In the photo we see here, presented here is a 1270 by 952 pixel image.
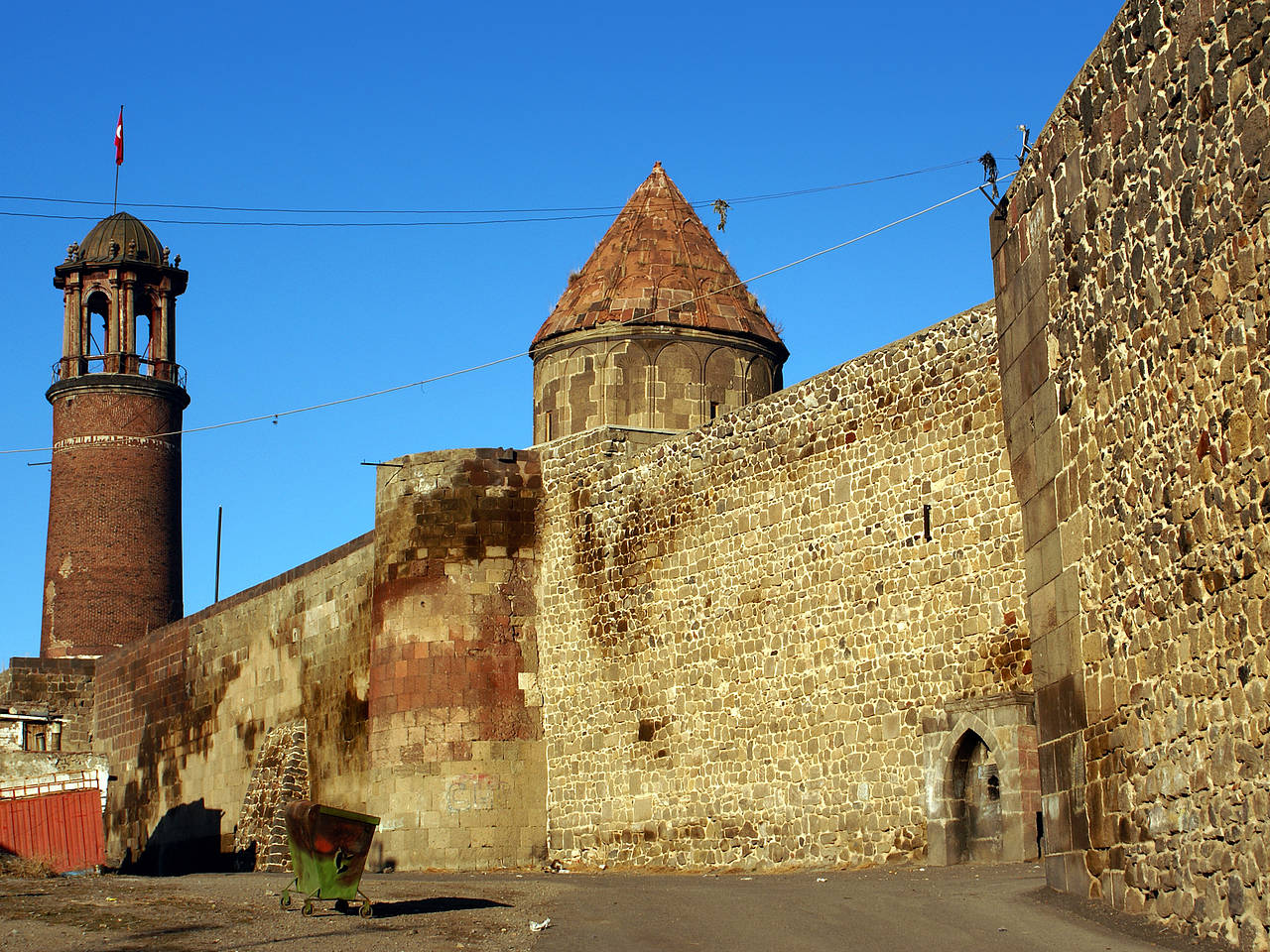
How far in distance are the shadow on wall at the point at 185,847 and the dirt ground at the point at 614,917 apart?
41.7ft

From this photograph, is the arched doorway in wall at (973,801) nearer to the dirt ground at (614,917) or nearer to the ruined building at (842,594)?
the ruined building at (842,594)

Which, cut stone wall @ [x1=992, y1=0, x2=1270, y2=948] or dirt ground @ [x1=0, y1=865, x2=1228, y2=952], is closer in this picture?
cut stone wall @ [x1=992, y1=0, x2=1270, y2=948]

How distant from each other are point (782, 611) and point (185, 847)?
15.2 meters

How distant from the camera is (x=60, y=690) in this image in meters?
34.3

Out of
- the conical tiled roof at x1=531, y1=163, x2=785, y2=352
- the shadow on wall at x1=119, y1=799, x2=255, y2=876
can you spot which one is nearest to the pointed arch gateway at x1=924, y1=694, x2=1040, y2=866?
the conical tiled roof at x1=531, y1=163, x2=785, y2=352

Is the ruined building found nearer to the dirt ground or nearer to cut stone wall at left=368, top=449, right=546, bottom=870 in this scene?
cut stone wall at left=368, top=449, right=546, bottom=870

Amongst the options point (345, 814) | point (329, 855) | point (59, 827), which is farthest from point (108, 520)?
point (329, 855)

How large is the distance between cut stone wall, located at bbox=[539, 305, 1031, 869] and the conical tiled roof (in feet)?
7.34

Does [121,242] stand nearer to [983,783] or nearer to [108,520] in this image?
[108,520]

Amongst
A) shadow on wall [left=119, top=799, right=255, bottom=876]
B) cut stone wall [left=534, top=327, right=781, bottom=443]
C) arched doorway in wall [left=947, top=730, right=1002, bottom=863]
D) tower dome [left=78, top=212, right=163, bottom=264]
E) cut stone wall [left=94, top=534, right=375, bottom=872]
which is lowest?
shadow on wall [left=119, top=799, right=255, bottom=876]

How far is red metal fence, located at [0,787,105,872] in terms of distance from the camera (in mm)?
23047

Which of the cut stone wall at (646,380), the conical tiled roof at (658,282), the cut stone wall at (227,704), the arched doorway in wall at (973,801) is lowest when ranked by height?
the arched doorway in wall at (973,801)

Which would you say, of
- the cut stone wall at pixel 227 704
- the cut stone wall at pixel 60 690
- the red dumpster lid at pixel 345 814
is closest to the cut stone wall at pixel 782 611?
the cut stone wall at pixel 227 704

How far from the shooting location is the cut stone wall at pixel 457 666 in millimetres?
20812
